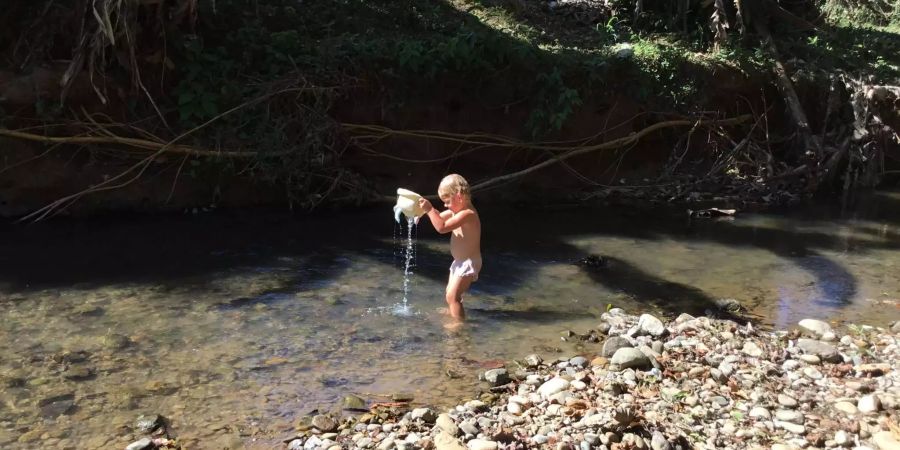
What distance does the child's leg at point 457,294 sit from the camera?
6098mm

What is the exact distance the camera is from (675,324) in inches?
233

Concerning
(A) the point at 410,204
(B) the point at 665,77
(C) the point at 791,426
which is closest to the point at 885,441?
(C) the point at 791,426

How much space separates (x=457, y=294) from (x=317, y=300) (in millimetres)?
1268

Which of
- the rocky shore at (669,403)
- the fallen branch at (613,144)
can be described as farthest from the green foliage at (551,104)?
the rocky shore at (669,403)

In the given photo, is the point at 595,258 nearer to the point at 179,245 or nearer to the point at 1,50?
the point at 179,245

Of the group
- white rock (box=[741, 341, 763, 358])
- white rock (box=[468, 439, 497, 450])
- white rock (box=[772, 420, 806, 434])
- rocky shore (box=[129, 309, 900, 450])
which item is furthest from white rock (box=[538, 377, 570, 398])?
white rock (box=[741, 341, 763, 358])

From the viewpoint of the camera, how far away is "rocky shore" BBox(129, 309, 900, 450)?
3.84 meters

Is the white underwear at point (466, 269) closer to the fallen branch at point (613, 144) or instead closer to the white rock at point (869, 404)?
the white rock at point (869, 404)

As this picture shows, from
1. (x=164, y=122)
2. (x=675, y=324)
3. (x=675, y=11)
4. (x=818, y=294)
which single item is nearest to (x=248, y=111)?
(x=164, y=122)

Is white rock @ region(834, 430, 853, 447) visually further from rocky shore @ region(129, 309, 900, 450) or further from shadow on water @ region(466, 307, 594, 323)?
shadow on water @ region(466, 307, 594, 323)

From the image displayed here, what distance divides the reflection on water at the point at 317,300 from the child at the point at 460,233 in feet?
0.78

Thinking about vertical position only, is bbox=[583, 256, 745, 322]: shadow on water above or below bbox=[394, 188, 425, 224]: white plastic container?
below

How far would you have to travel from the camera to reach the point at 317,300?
6.44 metres

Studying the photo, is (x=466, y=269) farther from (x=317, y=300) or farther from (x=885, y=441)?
(x=885, y=441)
